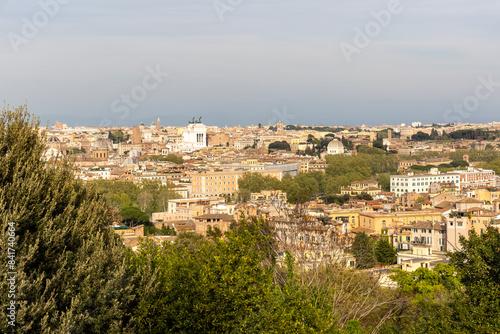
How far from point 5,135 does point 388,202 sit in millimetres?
28171

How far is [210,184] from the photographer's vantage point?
142 feet

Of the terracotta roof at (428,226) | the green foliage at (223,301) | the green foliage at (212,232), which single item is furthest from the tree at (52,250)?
the terracotta roof at (428,226)

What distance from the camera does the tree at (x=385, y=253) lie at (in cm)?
1817

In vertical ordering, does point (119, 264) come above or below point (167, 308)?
above

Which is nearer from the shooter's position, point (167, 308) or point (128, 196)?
point (167, 308)

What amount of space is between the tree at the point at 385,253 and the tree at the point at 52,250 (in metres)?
12.9

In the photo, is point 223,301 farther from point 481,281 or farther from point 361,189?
point 361,189

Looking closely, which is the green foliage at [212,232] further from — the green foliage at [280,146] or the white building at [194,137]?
the white building at [194,137]

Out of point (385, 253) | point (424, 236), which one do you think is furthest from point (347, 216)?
point (385, 253)

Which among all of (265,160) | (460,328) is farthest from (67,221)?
(265,160)

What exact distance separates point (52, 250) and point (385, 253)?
14082mm

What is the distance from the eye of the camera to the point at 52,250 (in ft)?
18.2

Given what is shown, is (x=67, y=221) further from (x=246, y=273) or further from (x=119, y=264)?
(x=246, y=273)

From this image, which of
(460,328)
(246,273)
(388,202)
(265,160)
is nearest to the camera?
(246,273)
